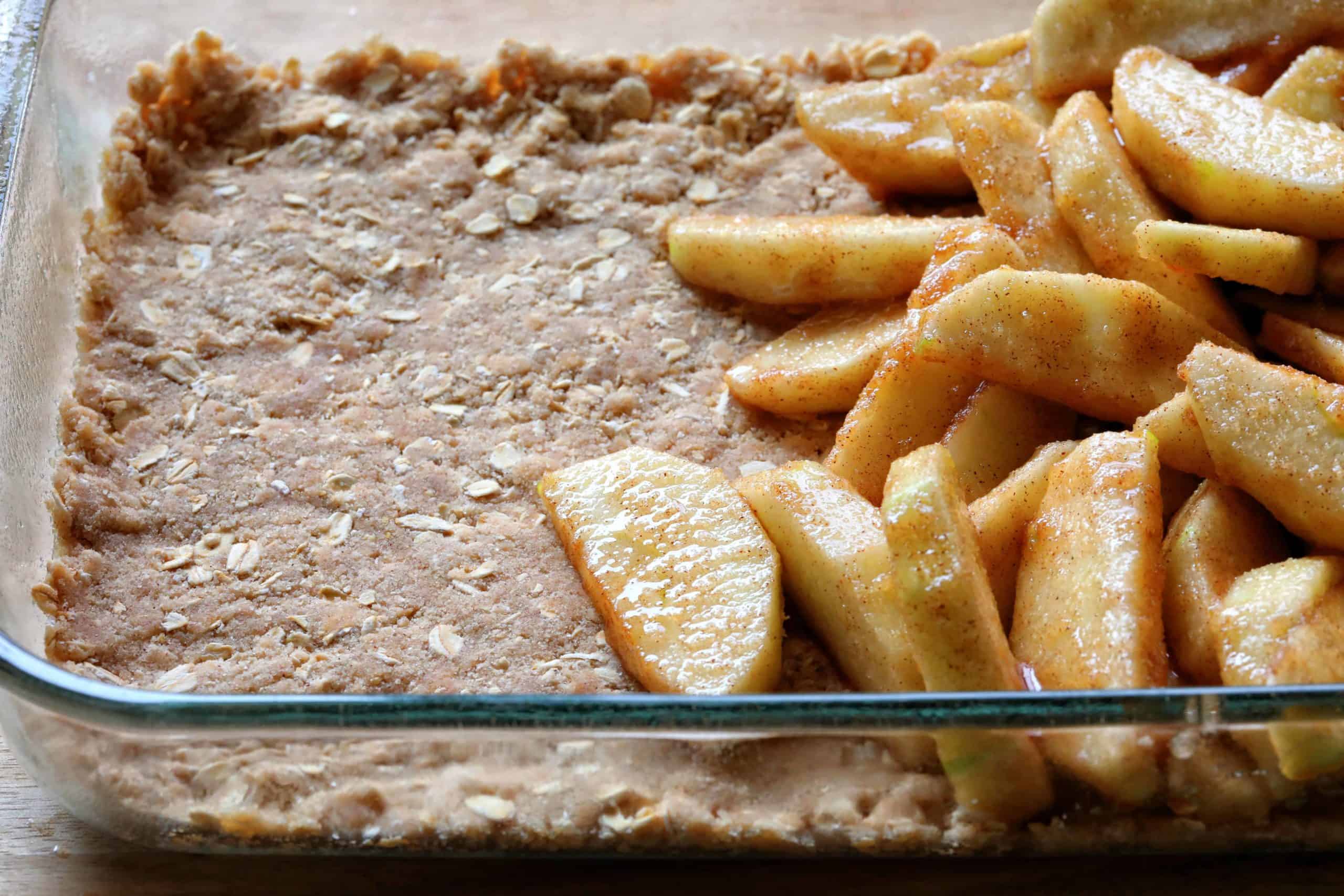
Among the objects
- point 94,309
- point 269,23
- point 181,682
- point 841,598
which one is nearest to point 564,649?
point 841,598

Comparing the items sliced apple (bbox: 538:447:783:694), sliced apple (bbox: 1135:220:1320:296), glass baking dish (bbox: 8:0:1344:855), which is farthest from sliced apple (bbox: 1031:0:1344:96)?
glass baking dish (bbox: 8:0:1344:855)

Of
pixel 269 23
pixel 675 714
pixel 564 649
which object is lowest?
pixel 564 649

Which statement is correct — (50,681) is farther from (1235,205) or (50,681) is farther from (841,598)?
(1235,205)

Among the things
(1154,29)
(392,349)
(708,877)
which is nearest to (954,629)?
(708,877)

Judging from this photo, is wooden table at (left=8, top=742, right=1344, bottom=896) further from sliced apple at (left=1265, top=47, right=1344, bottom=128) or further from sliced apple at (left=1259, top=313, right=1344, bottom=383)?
sliced apple at (left=1265, top=47, right=1344, bottom=128)

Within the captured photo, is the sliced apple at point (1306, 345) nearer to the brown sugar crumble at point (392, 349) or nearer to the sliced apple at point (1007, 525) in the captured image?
the sliced apple at point (1007, 525)

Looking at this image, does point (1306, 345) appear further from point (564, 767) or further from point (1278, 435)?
point (564, 767)
